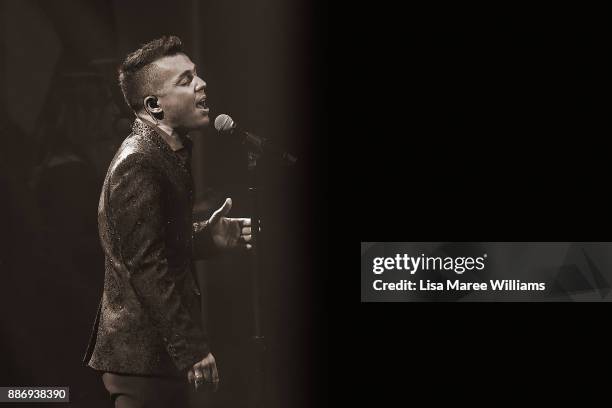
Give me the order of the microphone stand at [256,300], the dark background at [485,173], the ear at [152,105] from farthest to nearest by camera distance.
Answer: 1. the dark background at [485,173]
2. the microphone stand at [256,300]
3. the ear at [152,105]

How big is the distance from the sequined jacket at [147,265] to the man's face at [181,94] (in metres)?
0.11

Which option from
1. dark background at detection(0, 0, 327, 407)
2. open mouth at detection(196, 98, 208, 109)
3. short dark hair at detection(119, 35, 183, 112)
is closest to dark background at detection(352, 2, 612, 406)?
dark background at detection(0, 0, 327, 407)

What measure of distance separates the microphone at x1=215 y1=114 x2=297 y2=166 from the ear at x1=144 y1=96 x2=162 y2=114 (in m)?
0.26

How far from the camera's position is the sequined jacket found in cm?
304

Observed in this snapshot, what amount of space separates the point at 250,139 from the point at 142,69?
54 centimetres

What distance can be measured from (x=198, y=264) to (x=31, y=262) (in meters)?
0.77

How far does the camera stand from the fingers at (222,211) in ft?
11.4

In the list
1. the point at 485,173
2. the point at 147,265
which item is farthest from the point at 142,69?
the point at 485,173

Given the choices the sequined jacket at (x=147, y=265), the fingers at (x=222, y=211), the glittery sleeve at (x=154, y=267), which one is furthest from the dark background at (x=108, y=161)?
the glittery sleeve at (x=154, y=267)

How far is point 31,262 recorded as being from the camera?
356 centimetres

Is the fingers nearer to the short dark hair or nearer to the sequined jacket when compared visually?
the sequined jacket

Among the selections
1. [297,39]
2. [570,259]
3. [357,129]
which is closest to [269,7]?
[297,39]

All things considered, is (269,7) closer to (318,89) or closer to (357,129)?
(318,89)

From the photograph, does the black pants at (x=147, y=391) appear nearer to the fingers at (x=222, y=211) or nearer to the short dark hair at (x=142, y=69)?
the fingers at (x=222, y=211)
